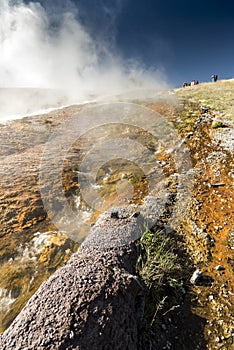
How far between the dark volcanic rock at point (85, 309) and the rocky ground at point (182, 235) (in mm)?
1012

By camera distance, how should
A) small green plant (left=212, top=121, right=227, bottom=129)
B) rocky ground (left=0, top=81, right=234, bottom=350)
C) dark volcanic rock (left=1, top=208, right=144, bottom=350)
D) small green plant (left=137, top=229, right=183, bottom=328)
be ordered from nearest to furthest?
dark volcanic rock (left=1, top=208, right=144, bottom=350) → rocky ground (left=0, top=81, right=234, bottom=350) → small green plant (left=137, top=229, right=183, bottom=328) → small green plant (left=212, top=121, right=227, bottom=129)

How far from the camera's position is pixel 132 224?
20.1 feet

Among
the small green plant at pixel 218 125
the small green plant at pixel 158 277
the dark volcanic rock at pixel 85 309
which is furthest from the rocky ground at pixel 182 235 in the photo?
the dark volcanic rock at pixel 85 309

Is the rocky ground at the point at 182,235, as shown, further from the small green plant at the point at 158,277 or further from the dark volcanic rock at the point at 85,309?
the dark volcanic rock at the point at 85,309

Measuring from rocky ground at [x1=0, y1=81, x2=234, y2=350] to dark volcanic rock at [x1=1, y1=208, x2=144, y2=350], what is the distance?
1.01 meters

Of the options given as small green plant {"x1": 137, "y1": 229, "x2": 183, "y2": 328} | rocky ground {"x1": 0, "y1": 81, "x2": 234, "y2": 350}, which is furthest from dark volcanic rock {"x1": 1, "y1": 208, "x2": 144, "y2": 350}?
rocky ground {"x1": 0, "y1": 81, "x2": 234, "y2": 350}

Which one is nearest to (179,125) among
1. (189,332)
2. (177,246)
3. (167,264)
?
(177,246)

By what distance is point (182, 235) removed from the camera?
6.61m

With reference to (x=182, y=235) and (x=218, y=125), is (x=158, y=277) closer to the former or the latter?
(x=182, y=235)

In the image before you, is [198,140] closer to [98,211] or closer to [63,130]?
[98,211]

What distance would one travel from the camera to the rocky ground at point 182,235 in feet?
14.8

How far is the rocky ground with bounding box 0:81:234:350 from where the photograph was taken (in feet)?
14.8

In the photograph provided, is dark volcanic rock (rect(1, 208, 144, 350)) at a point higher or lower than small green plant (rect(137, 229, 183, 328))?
higher

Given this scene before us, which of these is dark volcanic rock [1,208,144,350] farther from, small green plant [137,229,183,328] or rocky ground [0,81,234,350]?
rocky ground [0,81,234,350]
